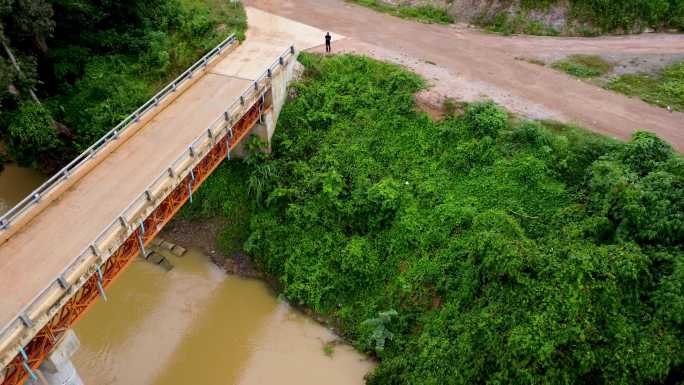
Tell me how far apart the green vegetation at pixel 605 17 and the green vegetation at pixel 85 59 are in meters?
18.8

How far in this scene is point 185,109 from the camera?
22.3 metres

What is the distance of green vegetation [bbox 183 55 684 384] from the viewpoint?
15570 millimetres

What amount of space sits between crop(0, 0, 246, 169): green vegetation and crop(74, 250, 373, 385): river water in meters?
8.94

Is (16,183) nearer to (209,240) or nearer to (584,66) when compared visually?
(209,240)

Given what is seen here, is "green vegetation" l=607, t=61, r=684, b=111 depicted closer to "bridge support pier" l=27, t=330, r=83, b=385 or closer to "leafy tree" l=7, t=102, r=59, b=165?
"bridge support pier" l=27, t=330, r=83, b=385

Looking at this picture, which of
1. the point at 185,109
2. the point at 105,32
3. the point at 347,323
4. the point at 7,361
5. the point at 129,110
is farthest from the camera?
the point at 105,32

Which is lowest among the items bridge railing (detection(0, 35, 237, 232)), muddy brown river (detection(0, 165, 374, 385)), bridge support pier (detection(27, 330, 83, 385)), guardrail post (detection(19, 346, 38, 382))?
muddy brown river (detection(0, 165, 374, 385))

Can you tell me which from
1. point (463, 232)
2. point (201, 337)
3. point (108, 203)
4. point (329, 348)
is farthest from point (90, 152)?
point (463, 232)

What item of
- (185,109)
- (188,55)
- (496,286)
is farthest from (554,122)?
(188,55)

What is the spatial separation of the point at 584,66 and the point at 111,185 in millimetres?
25506

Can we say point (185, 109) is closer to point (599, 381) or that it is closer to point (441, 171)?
point (441, 171)

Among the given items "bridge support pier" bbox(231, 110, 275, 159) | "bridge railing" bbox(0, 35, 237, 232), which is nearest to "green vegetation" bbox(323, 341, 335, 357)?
"bridge support pier" bbox(231, 110, 275, 159)

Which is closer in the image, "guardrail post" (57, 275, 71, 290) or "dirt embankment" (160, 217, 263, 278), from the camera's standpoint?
"guardrail post" (57, 275, 71, 290)

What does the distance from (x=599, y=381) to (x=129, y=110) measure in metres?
25.9
